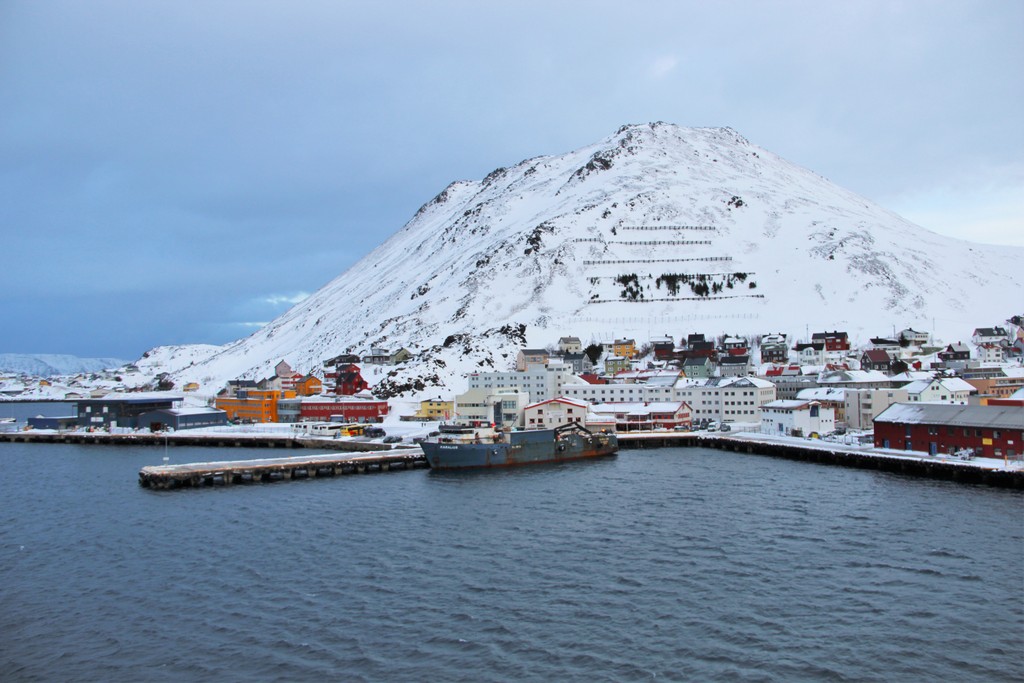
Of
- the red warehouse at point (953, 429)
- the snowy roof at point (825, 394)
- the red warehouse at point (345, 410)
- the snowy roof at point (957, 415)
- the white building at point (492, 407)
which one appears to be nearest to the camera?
the red warehouse at point (953, 429)

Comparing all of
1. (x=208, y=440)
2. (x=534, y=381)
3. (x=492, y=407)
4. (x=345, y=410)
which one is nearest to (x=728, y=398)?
(x=534, y=381)

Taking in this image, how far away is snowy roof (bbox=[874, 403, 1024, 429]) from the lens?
48.6m

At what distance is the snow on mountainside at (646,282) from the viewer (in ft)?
411

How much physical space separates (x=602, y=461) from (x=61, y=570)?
38.5 metres

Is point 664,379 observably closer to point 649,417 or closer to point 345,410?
point 649,417

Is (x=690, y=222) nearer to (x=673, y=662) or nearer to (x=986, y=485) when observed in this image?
(x=986, y=485)

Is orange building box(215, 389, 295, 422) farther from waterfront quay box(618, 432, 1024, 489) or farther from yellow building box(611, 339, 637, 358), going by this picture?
yellow building box(611, 339, 637, 358)

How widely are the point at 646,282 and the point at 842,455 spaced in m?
91.2

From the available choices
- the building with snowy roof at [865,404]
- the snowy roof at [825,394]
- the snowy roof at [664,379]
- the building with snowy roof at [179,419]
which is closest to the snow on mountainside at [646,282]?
the building with snowy roof at [179,419]

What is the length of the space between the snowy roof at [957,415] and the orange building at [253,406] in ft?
218

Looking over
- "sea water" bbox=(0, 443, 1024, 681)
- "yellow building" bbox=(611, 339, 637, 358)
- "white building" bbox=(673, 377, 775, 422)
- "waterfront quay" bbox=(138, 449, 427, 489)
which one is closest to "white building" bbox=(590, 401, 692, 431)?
"white building" bbox=(673, 377, 775, 422)

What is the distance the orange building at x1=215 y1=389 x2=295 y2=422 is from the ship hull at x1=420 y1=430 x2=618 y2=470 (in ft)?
133

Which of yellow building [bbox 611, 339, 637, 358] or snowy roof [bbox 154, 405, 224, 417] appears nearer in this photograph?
snowy roof [bbox 154, 405, 224, 417]

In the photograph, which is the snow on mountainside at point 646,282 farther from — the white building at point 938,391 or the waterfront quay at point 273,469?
the white building at point 938,391
